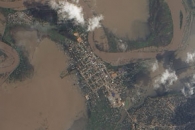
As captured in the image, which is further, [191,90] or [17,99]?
[191,90]

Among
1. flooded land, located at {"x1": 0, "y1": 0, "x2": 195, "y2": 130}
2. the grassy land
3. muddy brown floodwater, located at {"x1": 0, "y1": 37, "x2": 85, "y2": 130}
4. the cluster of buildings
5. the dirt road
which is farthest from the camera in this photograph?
the grassy land

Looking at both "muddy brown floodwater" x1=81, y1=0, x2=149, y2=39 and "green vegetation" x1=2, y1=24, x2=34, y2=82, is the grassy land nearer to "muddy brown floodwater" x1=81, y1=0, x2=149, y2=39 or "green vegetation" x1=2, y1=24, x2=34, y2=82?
"muddy brown floodwater" x1=81, y1=0, x2=149, y2=39

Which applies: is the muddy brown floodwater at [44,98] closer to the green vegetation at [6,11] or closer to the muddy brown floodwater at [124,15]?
the green vegetation at [6,11]

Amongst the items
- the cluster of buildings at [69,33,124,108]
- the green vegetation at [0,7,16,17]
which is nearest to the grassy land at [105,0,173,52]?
the cluster of buildings at [69,33,124,108]

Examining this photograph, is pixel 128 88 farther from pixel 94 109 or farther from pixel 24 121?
pixel 24 121

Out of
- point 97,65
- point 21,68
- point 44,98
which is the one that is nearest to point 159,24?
point 97,65

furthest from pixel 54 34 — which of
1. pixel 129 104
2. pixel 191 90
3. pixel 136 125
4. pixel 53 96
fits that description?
pixel 191 90
